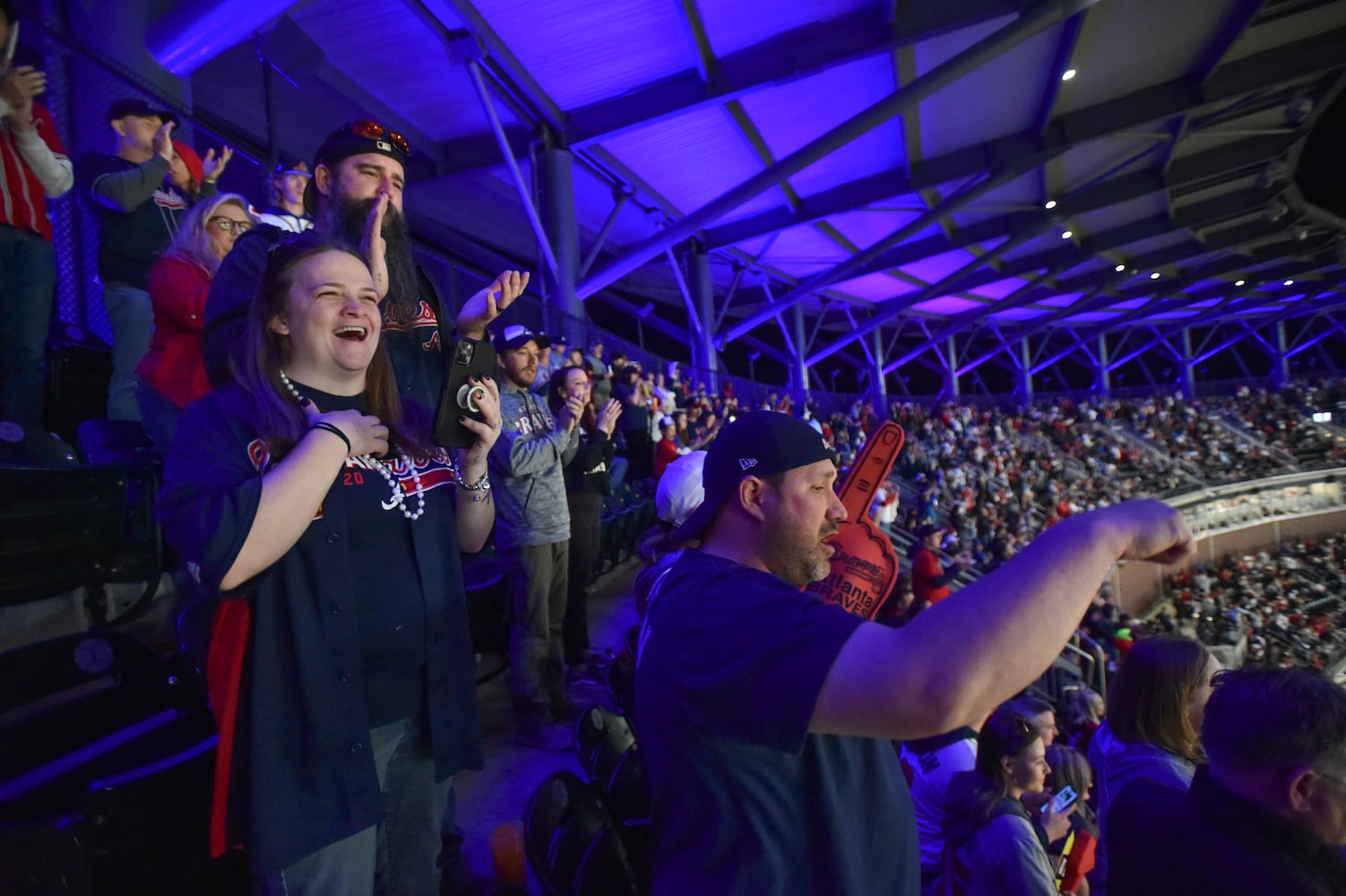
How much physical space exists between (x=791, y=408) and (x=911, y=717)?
15288 mm

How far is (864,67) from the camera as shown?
10.7m

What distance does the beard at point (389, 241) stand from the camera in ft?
5.91

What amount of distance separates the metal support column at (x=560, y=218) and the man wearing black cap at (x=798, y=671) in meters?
9.32

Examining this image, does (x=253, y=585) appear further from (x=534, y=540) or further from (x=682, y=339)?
(x=682, y=339)

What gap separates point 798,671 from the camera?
1023 mm

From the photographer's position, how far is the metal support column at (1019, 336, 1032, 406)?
110ft

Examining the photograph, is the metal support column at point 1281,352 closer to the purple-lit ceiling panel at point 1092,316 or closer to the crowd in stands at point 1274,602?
the purple-lit ceiling panel at point 1092,316

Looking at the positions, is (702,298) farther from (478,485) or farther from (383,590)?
(383,590)

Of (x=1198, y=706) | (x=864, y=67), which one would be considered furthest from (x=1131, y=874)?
(x=864, y=67)

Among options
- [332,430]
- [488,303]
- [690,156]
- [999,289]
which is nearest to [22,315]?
[488,303]

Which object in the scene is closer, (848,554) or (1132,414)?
(848,554)

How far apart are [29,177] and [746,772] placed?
363cm

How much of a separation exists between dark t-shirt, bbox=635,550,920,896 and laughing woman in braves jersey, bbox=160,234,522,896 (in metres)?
0.51

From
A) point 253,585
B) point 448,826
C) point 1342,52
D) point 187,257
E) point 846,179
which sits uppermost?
point 1342,52
